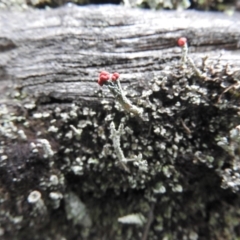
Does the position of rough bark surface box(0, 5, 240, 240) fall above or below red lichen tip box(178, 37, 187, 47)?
below

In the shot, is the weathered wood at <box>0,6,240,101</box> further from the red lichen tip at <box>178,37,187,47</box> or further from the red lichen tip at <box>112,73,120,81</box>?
the red lichen tip at <box>112,73,120,81</box>

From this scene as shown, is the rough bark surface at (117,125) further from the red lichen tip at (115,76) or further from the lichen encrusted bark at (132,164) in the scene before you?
the red lichen tip at (115,76)

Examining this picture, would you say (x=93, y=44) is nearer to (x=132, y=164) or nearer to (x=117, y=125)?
(x=117, y=125)

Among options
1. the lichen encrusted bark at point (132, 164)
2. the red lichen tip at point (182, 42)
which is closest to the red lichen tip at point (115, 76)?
the lichen encrusted bark at point (132, 164)

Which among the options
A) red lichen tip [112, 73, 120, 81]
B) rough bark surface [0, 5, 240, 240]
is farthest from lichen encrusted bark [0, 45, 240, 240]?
red lichen tip [112, 73, 120, 81]

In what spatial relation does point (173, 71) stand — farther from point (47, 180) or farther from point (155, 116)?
point (47, 180)

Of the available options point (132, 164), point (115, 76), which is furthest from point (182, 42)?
point (132, 164)

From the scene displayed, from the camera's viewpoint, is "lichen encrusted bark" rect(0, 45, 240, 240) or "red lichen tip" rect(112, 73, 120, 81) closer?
"red lichen tip" rect(112, 73, 120, 81)

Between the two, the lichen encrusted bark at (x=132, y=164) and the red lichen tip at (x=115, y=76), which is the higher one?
the red lichen tip at (x=115, y=76)

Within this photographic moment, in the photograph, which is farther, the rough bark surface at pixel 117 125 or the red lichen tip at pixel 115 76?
the rough bark surface at pixel 117 125
